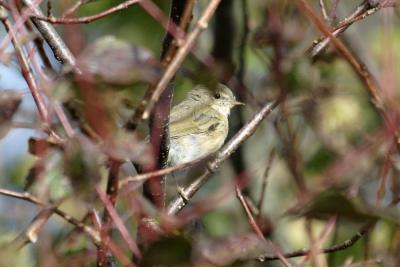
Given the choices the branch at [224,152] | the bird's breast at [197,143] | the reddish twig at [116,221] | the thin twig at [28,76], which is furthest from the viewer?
the bird's breast at [197,143]

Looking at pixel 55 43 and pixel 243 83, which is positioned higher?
pixel 55 43

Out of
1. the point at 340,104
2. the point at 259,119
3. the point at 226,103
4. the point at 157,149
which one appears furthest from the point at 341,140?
the point at 226,103

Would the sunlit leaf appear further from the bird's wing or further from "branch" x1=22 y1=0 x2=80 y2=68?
the bird's wing

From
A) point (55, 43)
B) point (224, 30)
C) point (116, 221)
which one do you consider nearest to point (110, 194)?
point (116, 221)

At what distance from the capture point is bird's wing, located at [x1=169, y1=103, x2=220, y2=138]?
14.2 ft

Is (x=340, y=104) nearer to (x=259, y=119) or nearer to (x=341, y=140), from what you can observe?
(x=341, y=140)

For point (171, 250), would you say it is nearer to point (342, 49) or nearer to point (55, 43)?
point (342, 49)

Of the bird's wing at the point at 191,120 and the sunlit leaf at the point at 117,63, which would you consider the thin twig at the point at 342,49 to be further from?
the bird's wing at the point at 191,120

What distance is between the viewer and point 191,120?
4.46 metres

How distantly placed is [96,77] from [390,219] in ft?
1.51

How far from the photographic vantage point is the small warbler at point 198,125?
14.2ft

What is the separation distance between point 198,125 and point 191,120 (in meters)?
0.07

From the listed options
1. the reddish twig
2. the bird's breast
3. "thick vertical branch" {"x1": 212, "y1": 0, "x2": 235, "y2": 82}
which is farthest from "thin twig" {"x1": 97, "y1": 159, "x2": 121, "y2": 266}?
the bird's breast

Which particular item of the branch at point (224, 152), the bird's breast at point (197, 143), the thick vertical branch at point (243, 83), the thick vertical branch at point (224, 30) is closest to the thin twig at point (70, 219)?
the branch at point (224, 152)
